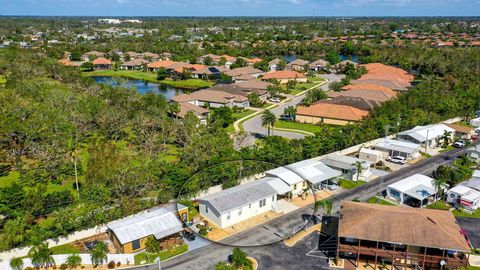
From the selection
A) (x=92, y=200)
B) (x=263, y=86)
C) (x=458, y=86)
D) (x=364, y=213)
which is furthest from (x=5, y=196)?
(x=458, y=86)

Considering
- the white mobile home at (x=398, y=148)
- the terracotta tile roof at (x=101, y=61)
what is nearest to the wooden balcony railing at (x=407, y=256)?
the white mobile home at (x=398, y=148)

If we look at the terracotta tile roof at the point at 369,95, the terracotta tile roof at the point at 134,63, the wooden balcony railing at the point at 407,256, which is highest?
the terracotta tile roof at the point at 134,63

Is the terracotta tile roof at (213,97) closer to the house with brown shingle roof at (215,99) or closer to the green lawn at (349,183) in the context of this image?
the house with brown shingle roof at (215,99)

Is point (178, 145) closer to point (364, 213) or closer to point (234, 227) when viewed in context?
point (234, 227)

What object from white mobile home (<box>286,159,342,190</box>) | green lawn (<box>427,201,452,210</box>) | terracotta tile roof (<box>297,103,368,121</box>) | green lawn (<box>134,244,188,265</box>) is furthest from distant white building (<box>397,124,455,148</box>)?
green lawn (<box>134,244,188,265</box>)

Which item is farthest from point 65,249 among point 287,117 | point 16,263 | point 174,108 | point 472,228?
point 287,117

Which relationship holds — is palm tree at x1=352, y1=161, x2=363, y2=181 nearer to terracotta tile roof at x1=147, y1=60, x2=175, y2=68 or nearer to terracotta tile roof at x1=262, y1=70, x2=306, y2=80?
terracotta tile roof at x1=262, y1=70, x2=306, y2=80
